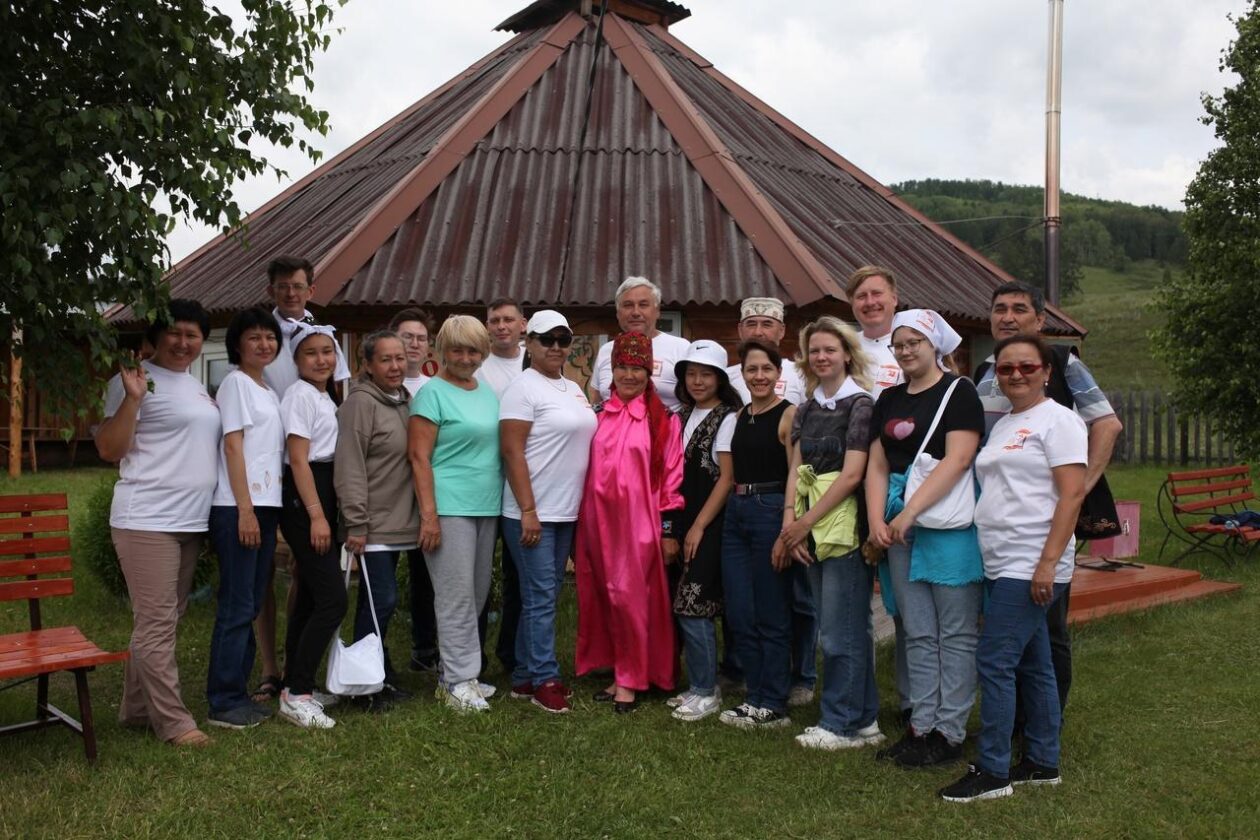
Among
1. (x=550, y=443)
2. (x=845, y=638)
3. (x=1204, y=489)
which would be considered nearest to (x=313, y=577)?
(x=550, y=443)

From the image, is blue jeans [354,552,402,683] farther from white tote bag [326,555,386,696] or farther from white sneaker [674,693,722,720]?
white sneaker [674,693,722,720]

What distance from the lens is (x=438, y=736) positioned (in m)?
4.91

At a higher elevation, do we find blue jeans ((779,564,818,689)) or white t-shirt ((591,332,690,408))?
white t-shirt ((591,332,690,408))

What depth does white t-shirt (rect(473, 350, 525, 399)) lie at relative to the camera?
5695 millimetres

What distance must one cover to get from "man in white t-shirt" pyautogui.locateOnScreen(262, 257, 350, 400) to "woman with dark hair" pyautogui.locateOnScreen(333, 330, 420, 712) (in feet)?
1.16

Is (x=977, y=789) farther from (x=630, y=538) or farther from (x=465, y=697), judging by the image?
(x=465, y=697)

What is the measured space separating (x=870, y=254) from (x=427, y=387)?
20.8ft

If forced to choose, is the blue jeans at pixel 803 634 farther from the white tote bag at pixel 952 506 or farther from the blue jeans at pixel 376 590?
the blue jeans at pixel 376 590

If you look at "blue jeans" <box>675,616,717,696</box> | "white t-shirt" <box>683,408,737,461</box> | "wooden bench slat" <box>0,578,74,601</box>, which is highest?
"white t-shirt" <box>683,408,737,461</box>

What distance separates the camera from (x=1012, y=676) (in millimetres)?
4297

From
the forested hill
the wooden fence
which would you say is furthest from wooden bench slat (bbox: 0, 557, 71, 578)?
the forested hill

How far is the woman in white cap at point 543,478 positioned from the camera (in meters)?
5.29

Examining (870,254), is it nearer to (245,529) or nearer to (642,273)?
(642,273)

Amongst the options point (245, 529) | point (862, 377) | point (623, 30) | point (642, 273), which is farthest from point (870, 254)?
point (245, 529)
